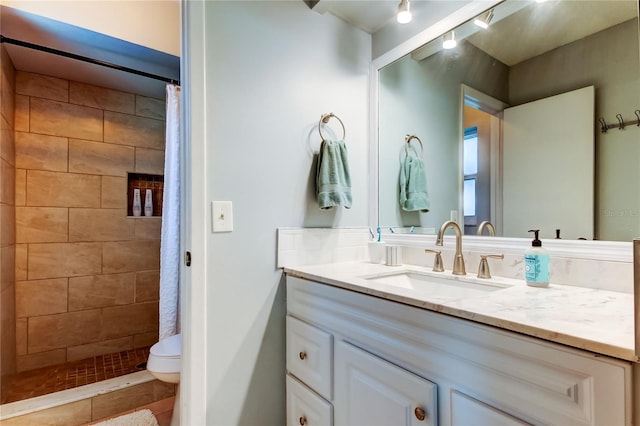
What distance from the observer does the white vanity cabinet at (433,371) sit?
21.9 inches

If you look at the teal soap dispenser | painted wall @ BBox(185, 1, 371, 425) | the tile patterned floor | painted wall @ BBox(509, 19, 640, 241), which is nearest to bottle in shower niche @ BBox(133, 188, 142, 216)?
the tile patterned floor

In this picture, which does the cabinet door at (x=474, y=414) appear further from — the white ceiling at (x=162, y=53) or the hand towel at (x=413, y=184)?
the white ceiling at (x=162, y=53)

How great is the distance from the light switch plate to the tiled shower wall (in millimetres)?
1823

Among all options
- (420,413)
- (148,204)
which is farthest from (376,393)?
(148,204)

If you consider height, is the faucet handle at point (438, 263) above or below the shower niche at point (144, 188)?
below

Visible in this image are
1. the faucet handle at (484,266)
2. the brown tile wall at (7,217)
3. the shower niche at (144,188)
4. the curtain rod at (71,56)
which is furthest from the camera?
the shower niche at (144,188)

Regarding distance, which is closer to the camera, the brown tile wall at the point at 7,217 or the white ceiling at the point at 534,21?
the white ceiling at the point at 534,21

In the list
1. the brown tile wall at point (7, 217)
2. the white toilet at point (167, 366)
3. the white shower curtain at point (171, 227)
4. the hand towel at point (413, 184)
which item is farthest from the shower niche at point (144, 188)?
the hand towel at point (413, 184)

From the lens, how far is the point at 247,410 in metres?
1.26

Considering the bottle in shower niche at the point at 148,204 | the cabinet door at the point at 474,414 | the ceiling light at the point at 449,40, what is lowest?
the cabinet door at the point at 474,414

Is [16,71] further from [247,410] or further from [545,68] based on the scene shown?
[545,68]

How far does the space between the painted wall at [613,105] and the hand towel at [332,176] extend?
872 millimetres

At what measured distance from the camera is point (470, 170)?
140 centimetres

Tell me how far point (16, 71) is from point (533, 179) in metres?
3.21
